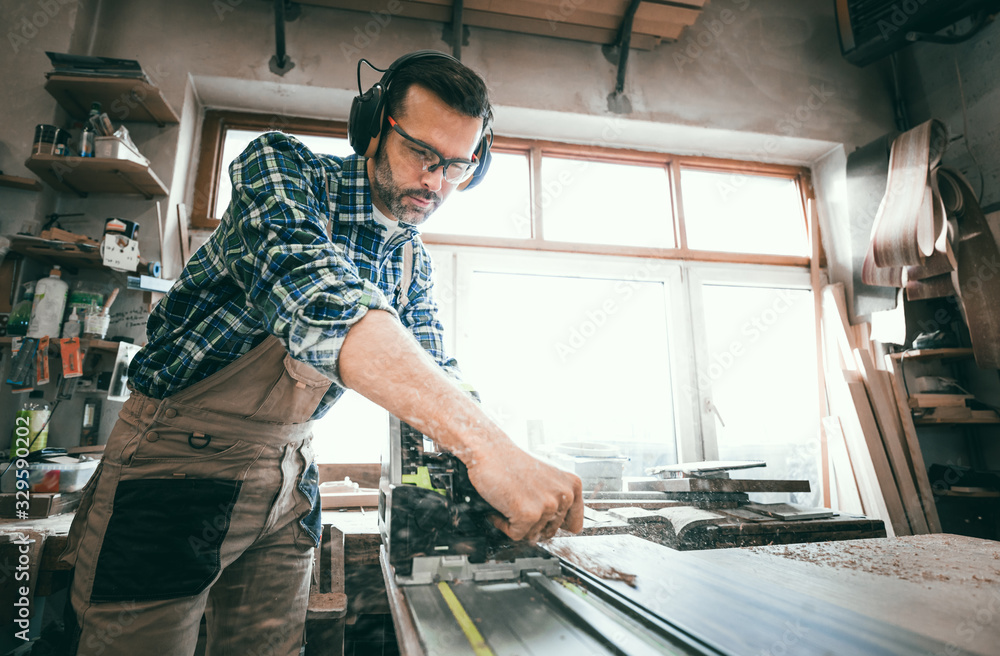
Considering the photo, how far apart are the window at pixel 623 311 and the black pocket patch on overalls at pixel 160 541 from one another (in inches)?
61.1

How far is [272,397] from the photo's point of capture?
3.35 ft

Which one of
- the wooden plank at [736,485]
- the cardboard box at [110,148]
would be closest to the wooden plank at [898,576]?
the wooden plank at [736,485]

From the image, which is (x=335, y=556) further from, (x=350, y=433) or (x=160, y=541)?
(x=350, y=433)

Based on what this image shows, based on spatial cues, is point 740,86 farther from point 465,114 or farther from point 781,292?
point 465,114

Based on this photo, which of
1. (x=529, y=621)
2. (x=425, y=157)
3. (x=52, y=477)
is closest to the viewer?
(x=529, y=621)

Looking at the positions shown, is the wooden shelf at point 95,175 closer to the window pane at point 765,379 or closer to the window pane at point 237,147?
the window pane at point 237,147

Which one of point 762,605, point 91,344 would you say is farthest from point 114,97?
point 762,605

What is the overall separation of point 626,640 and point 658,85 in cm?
310

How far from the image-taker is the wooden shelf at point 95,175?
78.2 inches

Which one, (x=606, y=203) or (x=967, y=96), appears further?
(x=606, y=203)

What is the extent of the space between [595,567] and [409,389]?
50cm

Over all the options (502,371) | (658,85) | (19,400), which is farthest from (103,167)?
(658,85)

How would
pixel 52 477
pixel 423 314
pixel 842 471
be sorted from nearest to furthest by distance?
pixel 423 314 < pixel 52 477 < pixel 842 471

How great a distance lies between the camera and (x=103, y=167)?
6.65 feet
